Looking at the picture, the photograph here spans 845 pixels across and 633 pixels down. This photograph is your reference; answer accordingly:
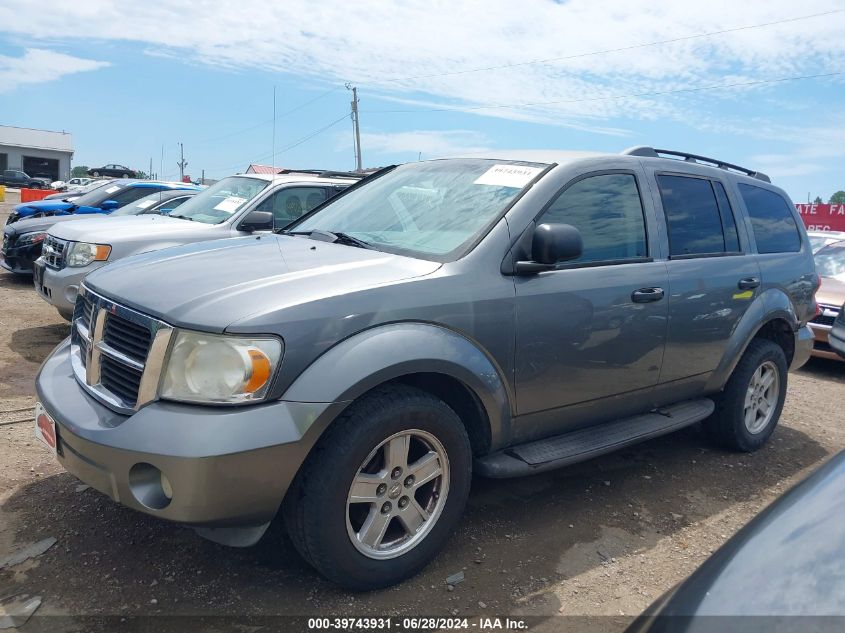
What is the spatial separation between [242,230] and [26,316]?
2.81 meters

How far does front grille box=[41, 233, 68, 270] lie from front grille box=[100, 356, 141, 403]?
3982 mm

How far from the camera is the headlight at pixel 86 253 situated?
6.20 meters

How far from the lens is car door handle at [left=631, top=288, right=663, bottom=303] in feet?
12.0

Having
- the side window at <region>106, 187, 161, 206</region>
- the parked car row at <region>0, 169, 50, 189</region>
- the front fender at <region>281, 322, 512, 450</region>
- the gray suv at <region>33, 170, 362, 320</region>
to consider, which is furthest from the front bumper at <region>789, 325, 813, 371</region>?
the parked car row at <region>0, 169, 50, 189</region>

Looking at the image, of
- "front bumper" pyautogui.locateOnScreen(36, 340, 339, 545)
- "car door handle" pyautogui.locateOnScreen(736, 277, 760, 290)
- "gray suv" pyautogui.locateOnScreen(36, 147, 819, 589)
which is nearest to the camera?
"front bumper" pyautogui.locateOnScreen(36, 340, 339, 545)

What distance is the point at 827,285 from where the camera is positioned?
8.12 meters

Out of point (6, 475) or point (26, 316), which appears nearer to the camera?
point (6, 475)

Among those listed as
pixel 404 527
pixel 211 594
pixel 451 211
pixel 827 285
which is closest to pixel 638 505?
pixel 404 527

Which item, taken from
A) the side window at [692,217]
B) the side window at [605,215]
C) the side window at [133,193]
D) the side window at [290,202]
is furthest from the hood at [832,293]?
the side window at [133,193]

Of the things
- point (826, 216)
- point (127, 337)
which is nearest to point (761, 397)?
point (127, 337)

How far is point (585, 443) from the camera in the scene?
11.6ft

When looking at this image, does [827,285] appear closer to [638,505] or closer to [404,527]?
[638,505]

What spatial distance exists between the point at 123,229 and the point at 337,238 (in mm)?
3884

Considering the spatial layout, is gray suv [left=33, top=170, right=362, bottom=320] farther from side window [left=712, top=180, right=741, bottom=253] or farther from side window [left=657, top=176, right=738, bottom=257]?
side window [left=712, top=180, right=741, bottom=253]
